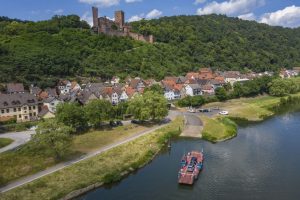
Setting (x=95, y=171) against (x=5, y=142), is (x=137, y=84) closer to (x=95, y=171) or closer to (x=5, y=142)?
(x=5, y=142)

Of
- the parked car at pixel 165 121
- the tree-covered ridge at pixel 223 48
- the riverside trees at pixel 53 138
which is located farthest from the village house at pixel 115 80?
the riverside trees at pixel 53 138

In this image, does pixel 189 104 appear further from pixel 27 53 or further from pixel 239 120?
pixel 27 53

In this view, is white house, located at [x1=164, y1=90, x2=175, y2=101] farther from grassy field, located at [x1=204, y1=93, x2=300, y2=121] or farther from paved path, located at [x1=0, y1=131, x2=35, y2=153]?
paved path, located at [x1=0, y1=131, x2=35, y2=153]

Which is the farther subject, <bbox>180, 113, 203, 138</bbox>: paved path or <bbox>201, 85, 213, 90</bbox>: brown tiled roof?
<bbox>201, 85, 213, 90</bbox>: brown tiled roof

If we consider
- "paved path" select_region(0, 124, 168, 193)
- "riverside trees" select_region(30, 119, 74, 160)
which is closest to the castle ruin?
"paved path" select_region(0, 124, 168, 193)

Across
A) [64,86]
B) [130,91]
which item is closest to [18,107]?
[64,86]

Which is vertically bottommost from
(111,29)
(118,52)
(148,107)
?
(148,107)
